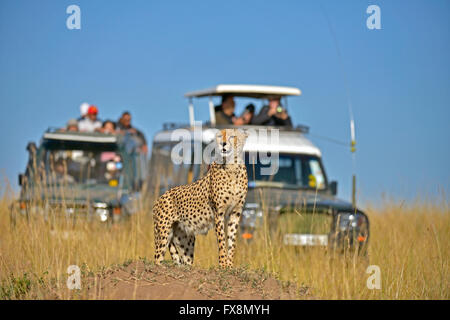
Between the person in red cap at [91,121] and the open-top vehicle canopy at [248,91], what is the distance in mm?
2048

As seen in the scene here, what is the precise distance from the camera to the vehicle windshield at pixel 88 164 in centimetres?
1226

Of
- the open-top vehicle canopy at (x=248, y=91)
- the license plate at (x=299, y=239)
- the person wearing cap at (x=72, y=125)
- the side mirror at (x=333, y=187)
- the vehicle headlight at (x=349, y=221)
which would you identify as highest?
the open-top vehicle canopy at (x=248, y=91)

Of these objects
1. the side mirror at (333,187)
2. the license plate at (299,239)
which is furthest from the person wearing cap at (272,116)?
the license plate at (299,239)

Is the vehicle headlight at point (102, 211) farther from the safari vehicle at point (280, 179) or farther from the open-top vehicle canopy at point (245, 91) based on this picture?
the open-top vehicle canopy at point (245, 91)

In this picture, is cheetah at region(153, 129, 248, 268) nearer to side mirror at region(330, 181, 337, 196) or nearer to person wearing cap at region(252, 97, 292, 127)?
side mirror at region(330, 181, 337, 196)

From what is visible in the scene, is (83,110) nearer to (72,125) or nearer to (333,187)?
(72,125)

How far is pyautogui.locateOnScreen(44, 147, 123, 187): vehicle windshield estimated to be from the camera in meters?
12.3

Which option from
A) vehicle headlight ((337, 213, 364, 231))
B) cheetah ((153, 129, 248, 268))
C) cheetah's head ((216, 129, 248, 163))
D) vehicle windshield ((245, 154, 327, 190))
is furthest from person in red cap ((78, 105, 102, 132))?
cheetah's head ((216, 129, 248, 163))

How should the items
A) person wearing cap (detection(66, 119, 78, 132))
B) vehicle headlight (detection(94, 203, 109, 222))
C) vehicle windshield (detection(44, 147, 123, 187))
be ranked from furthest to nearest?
1. person wearing cap (detection(66, 119, 78, 132))
2. vehicle windshield (detection(44, 147, 123, 187))
3. vehicle headlight (detection(94, 203, 109, 222))

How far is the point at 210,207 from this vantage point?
639 cm

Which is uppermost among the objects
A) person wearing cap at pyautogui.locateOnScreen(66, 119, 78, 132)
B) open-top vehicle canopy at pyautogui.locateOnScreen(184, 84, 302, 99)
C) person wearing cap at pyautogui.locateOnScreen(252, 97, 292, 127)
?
open-top vehicle canopy at pyautogui.locateOnScreen(184, 84, 302, 99)

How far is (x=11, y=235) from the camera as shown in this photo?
A: 31.1 ft

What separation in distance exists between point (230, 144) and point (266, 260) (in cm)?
206
